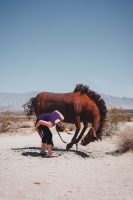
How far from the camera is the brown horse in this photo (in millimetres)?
12648

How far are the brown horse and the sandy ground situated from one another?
0.91 meters

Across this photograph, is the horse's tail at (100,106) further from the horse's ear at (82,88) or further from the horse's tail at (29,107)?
the horse's tail at (29,107)

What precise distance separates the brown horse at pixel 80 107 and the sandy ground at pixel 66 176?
2.99 ft

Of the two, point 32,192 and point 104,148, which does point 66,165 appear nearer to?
point 32,192

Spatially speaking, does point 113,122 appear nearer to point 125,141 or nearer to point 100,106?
point 125,141

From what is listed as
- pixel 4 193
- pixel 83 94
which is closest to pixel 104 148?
pixel 83 94

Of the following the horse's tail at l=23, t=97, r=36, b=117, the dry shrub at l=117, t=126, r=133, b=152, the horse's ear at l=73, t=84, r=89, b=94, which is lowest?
the dry shrub at l=117, t=126, r=133, b=152

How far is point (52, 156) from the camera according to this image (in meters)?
11.5

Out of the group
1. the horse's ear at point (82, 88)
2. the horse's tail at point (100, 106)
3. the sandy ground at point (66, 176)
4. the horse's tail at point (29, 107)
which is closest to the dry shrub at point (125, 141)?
the sandy ground at point (66, 176)

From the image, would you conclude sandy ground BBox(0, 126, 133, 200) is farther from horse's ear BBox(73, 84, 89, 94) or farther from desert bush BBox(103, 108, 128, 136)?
desert bush BBox(103, 108, 128, 136)

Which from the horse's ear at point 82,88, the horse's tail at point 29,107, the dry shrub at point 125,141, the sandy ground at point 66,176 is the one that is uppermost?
the horse's ear at point 82,88

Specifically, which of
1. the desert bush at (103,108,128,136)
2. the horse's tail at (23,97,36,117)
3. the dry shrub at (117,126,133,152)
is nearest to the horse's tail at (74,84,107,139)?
the dry shrub at (117,126,133,152)

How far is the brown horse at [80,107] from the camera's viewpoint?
12.6 meters

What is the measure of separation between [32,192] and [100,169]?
3.29 m
